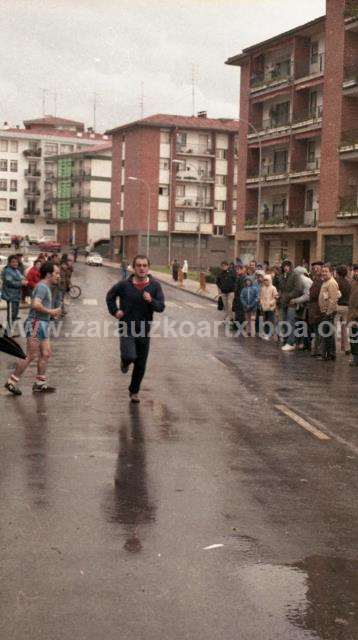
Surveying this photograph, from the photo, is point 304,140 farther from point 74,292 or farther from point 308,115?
point 74,292

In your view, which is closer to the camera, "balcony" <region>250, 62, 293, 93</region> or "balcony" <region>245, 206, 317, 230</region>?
"balcony" <region>245, 206, 317, 230</region>

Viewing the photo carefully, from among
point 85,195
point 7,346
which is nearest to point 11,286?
point 7,346

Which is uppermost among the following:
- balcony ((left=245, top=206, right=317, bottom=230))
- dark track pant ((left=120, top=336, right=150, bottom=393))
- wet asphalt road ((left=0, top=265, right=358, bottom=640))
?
balcony ((left=245, top=206, right=317, bottom=230))

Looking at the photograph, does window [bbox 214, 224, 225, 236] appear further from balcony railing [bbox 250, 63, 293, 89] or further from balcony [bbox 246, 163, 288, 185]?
balcony railing [bbox 250, 63, 293, 89]

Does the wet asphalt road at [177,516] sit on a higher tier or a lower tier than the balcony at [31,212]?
lower

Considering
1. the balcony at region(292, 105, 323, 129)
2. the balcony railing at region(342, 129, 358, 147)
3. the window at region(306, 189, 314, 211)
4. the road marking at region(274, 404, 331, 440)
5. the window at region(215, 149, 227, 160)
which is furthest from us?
the window at region(215, 149, 227, 160)

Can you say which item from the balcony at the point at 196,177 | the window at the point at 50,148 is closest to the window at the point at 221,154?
the balcony at the point at 196,177

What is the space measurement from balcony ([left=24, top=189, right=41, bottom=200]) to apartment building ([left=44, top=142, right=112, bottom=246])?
Answer: 8274 mm

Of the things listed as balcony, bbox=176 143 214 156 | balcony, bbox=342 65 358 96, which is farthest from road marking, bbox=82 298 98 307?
balcony, bbox=176 143 214 156

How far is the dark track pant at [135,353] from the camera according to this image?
11.7m

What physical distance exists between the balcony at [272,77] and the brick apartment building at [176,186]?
2707 cm

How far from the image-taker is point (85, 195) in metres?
112

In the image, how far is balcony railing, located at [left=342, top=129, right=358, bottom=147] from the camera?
4594 cm

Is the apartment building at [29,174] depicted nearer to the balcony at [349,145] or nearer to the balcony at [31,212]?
the balcony at [31,212]
